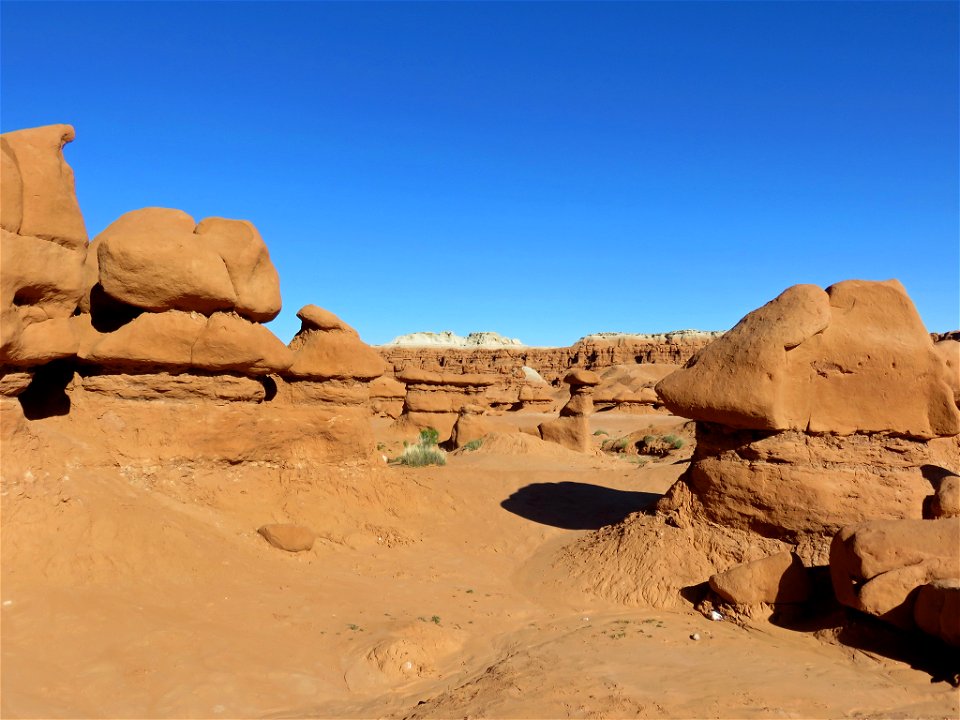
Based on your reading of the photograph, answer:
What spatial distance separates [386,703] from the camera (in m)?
4.68

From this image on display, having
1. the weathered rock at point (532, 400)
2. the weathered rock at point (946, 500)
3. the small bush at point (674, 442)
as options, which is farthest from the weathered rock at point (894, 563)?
the weathered rock at point (532, 400)

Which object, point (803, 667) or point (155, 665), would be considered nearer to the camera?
point (155, 665)

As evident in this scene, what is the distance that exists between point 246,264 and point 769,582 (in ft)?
22.3

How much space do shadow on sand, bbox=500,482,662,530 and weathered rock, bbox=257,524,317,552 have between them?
13.3 ft

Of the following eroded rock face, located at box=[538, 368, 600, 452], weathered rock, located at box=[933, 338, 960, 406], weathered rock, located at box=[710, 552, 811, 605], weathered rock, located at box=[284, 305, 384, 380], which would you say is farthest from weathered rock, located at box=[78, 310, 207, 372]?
eroded rock face, located at box=[538, 368, 600, 452]

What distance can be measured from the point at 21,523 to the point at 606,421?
2546 cm

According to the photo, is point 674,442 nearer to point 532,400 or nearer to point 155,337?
point 532,400

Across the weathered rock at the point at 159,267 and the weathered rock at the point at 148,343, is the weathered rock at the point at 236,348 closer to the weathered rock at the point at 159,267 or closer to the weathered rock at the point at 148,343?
the weathered rock at the point at 148,343

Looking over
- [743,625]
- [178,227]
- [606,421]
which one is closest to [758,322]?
[743,625]

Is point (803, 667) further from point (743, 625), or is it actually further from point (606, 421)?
point (606, 421)

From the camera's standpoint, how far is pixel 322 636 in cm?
558

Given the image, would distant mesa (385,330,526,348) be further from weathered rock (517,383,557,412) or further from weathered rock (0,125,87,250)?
weathered rock (0,125,87,250)

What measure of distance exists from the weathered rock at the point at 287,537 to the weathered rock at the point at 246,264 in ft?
8.74

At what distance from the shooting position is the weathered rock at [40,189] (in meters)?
5.57
